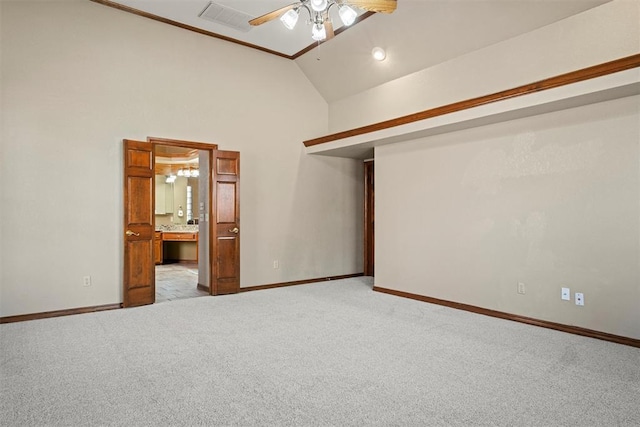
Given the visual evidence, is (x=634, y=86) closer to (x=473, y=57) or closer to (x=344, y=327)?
(x=473, y=57)

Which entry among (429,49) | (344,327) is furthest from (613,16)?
(344,327)

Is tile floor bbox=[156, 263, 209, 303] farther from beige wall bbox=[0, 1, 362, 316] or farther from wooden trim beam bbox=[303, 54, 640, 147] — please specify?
wooden trim beam bbox=[303, 54, 640, 147]

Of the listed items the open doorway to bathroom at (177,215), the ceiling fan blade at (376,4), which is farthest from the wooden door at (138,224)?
the ceiling fan blade at (376,4)

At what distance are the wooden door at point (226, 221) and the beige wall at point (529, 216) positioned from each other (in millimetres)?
2254

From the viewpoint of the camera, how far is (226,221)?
5.68 meters

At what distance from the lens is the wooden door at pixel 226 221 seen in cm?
560

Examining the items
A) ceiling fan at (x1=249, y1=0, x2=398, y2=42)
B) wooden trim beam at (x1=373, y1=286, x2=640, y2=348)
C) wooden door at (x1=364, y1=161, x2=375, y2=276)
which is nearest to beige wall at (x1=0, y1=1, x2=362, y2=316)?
wooden door at (x1=364, y1=161, x2=375, y2=276)

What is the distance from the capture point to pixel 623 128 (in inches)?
141

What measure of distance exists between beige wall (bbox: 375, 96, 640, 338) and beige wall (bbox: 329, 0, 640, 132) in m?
0.48

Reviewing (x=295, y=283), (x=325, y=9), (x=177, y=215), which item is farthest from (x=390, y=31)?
(x=177, y=215)

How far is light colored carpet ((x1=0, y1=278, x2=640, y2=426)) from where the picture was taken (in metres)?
2.26

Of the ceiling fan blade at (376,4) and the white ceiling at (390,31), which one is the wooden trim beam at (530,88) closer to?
the white ceiling at (390,31)

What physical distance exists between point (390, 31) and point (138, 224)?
405 cm

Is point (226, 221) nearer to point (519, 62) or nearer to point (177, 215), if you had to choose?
point (519, 62)
